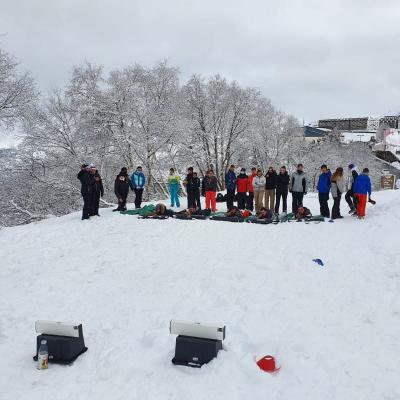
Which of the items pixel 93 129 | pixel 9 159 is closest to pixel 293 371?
pixel 93 129

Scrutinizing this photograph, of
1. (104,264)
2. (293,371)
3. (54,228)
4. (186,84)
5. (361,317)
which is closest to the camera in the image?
(293,371)

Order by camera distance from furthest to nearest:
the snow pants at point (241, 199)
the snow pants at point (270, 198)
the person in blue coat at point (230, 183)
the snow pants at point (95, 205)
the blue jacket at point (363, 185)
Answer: the snow pants at point (241, 199) < the person in blue coat at point (230, 183) < the snow pants at point (270, 198) < the snow pants at point (95, 205) < the blue jacket at point (363, 185)

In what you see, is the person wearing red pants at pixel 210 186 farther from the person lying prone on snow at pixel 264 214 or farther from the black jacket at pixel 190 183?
the person lying prone on snow at pixel 264 214

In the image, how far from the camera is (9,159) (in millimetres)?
25234

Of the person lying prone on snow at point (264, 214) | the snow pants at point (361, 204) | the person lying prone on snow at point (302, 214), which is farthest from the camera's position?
the person lying prone on snow at point (264, 214)

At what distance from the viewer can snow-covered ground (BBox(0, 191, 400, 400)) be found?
4.56 metres

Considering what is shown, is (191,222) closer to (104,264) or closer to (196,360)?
(104,264)

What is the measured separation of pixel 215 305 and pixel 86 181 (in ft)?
26.9

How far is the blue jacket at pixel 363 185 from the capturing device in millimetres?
11500

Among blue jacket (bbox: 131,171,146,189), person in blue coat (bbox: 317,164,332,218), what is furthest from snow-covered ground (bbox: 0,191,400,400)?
blue jacket (bbox: 131,171,146,189)

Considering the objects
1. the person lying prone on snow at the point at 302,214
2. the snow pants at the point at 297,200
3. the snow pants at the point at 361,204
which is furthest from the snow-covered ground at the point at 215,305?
the snow pants at the point at 297,200

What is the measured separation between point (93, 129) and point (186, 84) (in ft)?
32.4

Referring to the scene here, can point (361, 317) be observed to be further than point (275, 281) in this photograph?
No

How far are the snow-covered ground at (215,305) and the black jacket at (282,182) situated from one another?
2.36 metres
